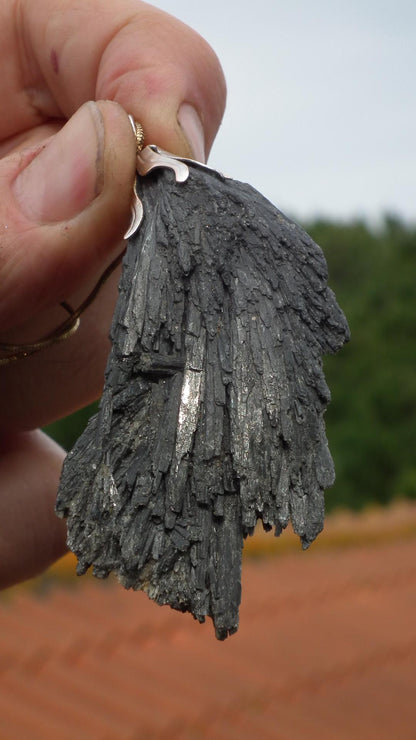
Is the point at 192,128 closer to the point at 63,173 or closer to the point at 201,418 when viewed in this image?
the point at 63,173

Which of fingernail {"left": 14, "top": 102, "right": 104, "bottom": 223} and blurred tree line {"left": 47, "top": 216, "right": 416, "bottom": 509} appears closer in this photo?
fingernail {"left": 14, "top": 102, "right": 104, "bottom": 223}

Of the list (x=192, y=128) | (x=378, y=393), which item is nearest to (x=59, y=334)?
(x=192, y=128)

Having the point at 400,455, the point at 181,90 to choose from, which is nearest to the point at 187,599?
the point at 181,90

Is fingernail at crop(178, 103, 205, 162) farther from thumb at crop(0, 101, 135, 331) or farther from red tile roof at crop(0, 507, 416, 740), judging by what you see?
red tile roof at crop(0, 507, 416, 740)

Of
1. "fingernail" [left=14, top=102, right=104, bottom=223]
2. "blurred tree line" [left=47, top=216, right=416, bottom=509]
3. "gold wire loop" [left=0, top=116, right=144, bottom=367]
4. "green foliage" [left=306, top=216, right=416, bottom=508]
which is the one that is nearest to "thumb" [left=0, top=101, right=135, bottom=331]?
"fingernail" [left=14, top=102, right=104, bottom=223]

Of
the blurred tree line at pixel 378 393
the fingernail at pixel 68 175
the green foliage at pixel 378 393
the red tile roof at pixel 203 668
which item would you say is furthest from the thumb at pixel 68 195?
the green foliage at pixel 378 393

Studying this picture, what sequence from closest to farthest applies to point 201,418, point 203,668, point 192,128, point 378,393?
point 201,418 < point 192,128 < point 203,668 < point 378,393

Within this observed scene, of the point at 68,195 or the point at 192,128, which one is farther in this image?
the point at 192,128
